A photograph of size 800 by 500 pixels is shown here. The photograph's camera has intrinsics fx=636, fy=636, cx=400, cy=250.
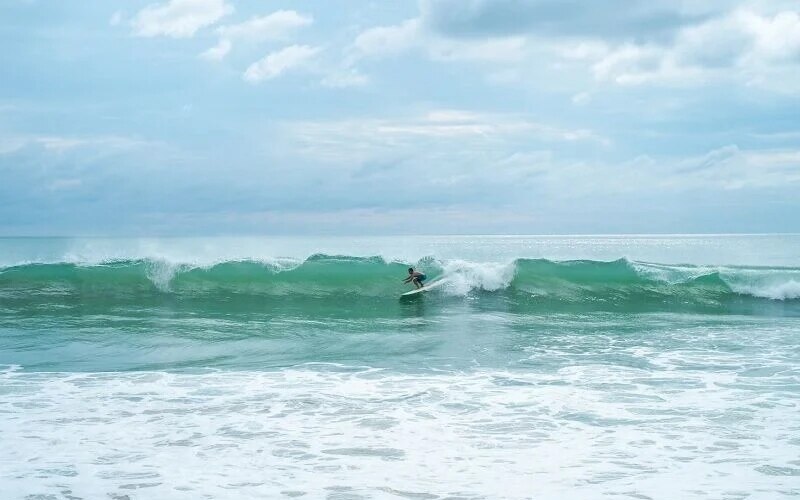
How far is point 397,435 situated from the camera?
6.61 meters

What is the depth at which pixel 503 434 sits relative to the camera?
6633mm

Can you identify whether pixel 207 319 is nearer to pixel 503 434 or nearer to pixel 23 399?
pixel 23 399

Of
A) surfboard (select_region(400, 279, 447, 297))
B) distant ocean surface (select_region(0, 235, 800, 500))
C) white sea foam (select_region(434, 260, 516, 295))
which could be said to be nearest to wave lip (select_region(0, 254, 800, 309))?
white sea foam (select_region(434, 260, 516, 295))

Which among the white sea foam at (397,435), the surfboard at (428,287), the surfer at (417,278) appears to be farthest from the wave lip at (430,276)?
the white sea foam at (397,435)

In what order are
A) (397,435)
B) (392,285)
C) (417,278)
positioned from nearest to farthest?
(397,435), (417,278), (392,285)

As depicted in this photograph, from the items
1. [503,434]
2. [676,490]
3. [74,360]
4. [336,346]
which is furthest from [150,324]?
[676,490]

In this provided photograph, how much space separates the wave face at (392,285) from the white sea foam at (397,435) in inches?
362

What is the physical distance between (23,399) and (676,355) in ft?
32.8

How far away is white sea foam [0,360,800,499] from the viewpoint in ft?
17.4

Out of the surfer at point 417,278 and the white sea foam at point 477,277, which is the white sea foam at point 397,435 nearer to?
the surfer at point 417,278

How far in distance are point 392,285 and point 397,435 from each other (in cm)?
1598

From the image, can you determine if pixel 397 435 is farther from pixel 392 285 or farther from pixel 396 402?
Answer: pixel 392 285

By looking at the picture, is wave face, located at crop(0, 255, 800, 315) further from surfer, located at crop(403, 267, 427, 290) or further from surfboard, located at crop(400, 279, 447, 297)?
surfer, located at crop(403, 267, 427, 290)

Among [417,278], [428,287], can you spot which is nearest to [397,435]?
[417,278]
